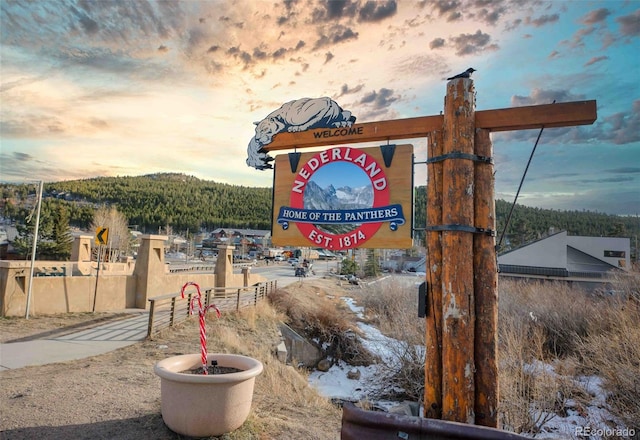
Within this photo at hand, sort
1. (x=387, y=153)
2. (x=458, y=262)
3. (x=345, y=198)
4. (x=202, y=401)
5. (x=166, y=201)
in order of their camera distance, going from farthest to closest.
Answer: (x=166, y=201) < (x=345, y=198) < (x=387, y=153) < (x=202, y=401) < (x=458, y=262)

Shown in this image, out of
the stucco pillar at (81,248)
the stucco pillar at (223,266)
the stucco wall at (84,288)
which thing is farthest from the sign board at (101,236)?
the stucco pillar at (81,248)

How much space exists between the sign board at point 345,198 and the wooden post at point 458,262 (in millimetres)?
500

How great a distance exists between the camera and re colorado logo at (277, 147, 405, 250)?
4277mm

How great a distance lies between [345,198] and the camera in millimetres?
4449

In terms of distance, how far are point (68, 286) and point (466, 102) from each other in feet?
41.8

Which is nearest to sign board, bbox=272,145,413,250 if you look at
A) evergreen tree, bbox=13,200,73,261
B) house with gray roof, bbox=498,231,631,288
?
house with gray roof, bbox=498,231,631,288

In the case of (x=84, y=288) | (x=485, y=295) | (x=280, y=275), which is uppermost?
(x=485, y=295)

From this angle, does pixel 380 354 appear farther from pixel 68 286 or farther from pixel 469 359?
pixel 469 359

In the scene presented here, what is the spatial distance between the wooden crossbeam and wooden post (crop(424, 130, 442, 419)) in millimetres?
306

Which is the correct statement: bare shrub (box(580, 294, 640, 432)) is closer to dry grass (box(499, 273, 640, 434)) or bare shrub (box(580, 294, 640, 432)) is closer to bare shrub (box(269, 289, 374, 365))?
dry grass (box(499, 273, 640, 434))

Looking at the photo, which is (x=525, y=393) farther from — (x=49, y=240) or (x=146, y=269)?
(x=49, y=240)

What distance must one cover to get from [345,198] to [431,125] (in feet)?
3.92

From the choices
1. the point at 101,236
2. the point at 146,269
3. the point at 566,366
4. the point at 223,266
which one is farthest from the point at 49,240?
the point at 566,366

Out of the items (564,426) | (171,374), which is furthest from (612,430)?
(171,374)
